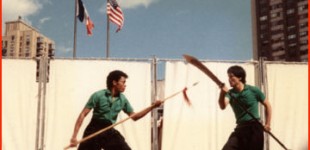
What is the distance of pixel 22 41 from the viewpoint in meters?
151

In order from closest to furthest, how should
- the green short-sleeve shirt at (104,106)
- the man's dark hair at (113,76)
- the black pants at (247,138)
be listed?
the black pants at (247,138), the green short-sleeve shirt at (104,106), the man's dark hair at (113,76)

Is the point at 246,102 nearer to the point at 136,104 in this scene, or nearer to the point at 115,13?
the point at 136,104

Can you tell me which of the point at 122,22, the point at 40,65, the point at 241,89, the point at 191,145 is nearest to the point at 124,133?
the point at 191,145

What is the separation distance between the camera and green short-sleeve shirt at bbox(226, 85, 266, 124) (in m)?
8.18

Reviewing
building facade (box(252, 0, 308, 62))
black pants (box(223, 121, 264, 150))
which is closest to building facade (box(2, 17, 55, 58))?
building facade (box(252, 0, 308, 62))

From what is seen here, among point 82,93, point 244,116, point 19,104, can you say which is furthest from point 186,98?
point 19,104

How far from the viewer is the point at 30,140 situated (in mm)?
10125

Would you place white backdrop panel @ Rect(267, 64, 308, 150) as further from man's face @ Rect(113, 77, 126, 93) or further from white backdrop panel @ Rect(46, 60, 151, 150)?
man's face @ Rect(113, 77, 126, 93)

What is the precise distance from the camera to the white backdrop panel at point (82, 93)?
1024 cm

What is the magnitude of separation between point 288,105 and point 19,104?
20.6 ft

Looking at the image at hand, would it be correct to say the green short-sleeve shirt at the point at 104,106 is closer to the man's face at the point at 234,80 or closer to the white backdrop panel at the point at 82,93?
the white backdrop panel at the point at 82,93

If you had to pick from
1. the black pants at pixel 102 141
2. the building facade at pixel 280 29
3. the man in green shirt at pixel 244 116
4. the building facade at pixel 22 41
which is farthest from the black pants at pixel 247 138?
the building facade at pixel 22 41

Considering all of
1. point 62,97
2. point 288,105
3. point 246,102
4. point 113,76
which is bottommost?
point 288,105

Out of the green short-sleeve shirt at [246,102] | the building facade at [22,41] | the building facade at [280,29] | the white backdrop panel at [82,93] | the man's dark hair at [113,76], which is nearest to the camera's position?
the green short-sleeve shirt at [246,102]
